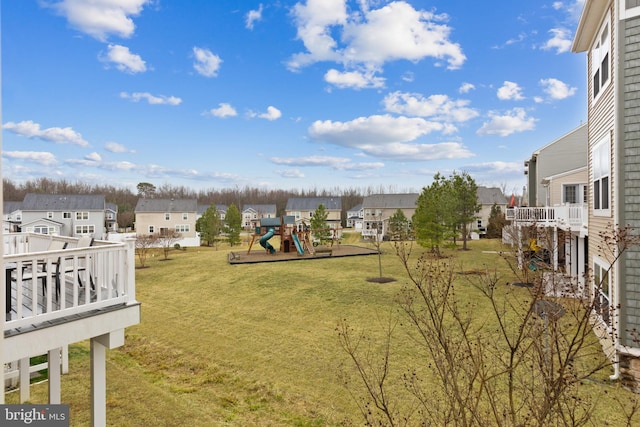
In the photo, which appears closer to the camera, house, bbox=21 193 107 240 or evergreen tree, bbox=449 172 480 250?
evergreen tree, bbox=449 172 480 250

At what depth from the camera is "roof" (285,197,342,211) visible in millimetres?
59084

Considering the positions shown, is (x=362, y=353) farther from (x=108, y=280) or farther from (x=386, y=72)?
(x=386, y=72)

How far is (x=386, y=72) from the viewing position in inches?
919

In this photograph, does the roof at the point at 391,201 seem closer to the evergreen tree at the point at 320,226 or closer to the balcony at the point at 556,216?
the evergreen tree at the point at 320,226

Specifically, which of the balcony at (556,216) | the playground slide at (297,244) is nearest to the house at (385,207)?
the playground slide at (297,244)

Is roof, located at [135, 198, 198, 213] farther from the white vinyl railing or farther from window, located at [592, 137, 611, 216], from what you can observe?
window, located at [592, 137, 611, 216]

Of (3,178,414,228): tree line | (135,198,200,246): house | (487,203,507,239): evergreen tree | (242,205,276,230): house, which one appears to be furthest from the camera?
(3,178,414,228): tree line

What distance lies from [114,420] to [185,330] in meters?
4.54

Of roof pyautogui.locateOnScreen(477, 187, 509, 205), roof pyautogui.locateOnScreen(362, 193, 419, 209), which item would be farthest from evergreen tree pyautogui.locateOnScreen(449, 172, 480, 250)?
roof pyautogui.locateOnScreen(362, 193, 419, 209)

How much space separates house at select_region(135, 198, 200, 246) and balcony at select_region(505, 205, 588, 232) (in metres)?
39.0

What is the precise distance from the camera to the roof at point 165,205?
45469 millimetres

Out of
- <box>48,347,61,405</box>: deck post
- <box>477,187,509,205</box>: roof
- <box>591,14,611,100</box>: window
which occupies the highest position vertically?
<box>591,14,611,100</box>: window

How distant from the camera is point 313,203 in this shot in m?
60.5

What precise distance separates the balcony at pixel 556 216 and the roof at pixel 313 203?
40770 mm
